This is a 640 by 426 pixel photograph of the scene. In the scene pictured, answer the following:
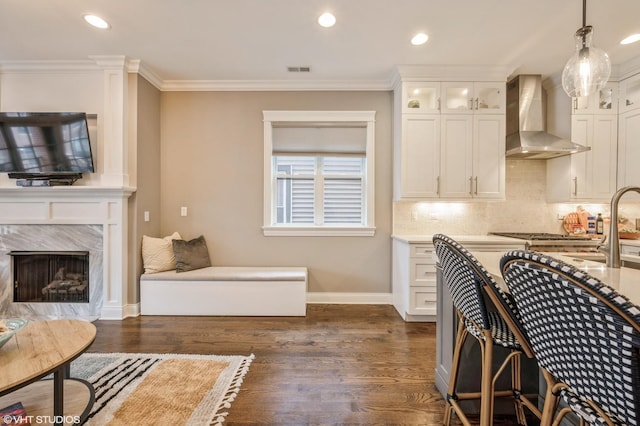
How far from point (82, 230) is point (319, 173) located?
2.75m

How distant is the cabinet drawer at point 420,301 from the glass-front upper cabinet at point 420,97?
1.99 meters

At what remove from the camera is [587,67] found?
168 cm

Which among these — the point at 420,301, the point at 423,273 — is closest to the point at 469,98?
the point at 423,273

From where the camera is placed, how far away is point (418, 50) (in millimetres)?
2932

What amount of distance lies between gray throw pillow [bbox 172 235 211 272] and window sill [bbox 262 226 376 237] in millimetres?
777

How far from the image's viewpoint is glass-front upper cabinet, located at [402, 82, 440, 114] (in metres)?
3.29

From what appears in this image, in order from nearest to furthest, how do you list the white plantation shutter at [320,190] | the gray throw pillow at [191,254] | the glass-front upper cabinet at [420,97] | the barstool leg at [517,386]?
the barstool leg at [517,386]
the glass-front upper cabinet at [420,97]
the gray throw pillow at [191,254]
the white plantation shutter at [320,190]

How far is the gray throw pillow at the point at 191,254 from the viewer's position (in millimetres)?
3400

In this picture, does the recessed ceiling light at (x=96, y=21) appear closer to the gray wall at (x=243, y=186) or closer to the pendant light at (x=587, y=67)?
the gray wall at (x=243, y=186)

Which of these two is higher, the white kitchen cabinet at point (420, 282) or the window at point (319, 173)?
the window at point (319, 173)

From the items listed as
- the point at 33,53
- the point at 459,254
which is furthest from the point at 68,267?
the point at 459,254

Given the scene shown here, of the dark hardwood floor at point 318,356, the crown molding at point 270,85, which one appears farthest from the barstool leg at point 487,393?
the crown molding at point 270,85

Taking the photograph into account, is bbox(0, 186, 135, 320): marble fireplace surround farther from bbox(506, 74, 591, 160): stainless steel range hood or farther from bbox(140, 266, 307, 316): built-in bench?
bbox(506, 74, 591, 160): stainless steel range hood

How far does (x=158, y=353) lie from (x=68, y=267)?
1.78 metres
